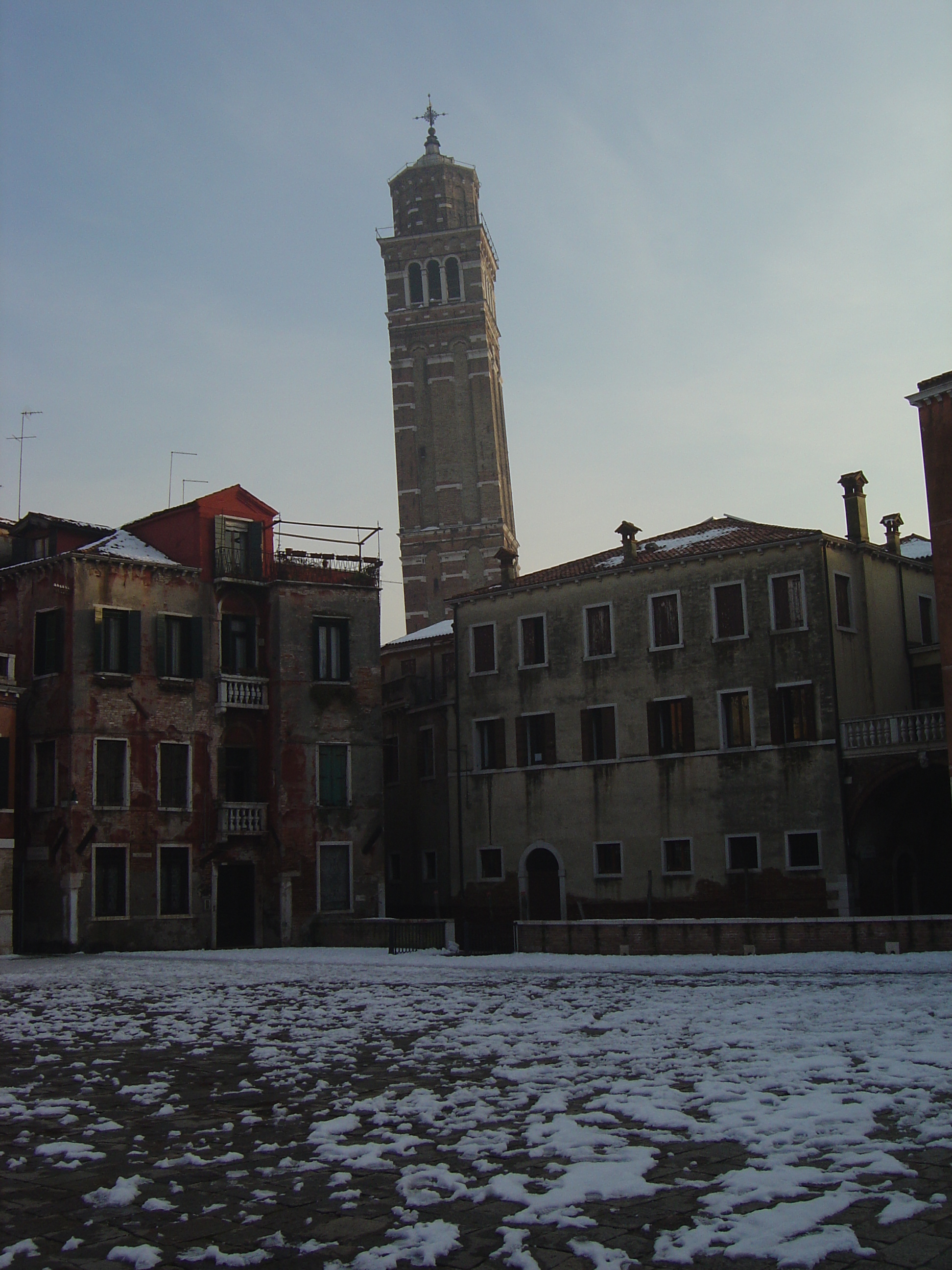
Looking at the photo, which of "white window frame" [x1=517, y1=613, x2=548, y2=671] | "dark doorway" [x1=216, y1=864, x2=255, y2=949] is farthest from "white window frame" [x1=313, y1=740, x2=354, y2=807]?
"white window frame" [x1=517, y1=613, x2=548, y2=671]

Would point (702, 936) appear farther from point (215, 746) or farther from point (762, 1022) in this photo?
point (215, 746)

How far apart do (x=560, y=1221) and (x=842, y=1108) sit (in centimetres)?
303

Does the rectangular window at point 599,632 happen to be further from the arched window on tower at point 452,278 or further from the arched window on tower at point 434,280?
the arched window on tower at point 434,280

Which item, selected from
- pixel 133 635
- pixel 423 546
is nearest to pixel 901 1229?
pixel 133 635

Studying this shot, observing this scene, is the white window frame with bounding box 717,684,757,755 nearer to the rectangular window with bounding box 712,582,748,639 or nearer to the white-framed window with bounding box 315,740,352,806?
the rectangular window with bounding box 712,582,748,639

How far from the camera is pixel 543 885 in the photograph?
37.7m

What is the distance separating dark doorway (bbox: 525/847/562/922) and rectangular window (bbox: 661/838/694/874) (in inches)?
144

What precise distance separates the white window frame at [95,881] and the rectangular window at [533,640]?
12.8 meters

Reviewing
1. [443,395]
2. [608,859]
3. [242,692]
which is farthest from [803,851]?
[443,395]

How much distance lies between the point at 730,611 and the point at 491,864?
A: 10996 mm

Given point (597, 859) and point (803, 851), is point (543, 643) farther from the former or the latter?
point (803, 851)

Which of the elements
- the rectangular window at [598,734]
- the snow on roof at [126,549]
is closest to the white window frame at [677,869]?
the rectangular window at [598,734]

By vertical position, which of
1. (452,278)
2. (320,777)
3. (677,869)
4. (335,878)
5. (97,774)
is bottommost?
(677,869)

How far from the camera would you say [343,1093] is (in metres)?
9.48
